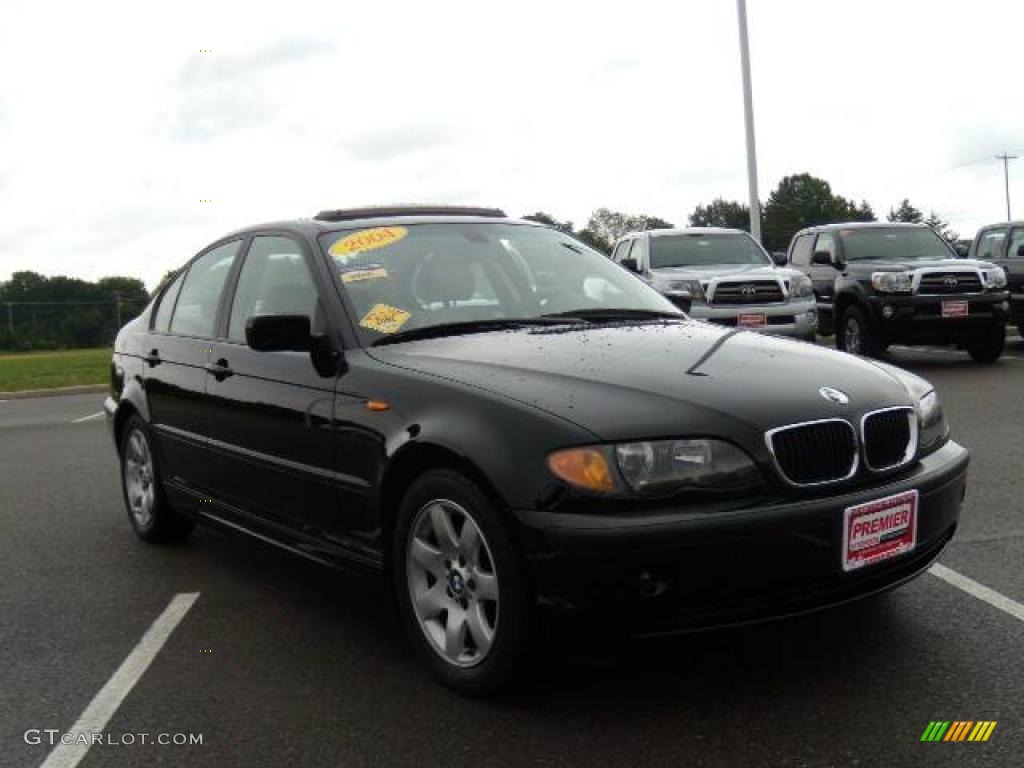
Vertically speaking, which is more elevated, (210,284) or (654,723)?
(210,284)

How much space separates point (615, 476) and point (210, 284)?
112 inches

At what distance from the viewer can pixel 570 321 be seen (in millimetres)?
4188

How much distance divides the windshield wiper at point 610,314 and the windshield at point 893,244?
10124mm

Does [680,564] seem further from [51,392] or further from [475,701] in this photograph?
[51,392]

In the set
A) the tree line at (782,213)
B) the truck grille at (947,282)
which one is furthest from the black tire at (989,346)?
the tree line at (782,213)

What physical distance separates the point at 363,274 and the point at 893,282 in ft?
32.7

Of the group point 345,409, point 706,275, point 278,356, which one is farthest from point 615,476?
point 706,275

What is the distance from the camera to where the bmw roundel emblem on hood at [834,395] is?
3275mm

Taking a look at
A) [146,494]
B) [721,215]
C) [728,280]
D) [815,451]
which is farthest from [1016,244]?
[721,215]

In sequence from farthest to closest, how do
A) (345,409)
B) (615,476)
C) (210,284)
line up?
(210,284) → (345,409) → (615,476)

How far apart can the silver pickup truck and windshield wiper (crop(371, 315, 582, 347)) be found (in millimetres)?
7756

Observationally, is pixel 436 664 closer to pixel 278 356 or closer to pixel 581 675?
pixel 581 675

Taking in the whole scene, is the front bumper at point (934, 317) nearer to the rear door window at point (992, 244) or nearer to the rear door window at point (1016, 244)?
the rear door window at point (1016, 244)

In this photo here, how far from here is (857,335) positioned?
43.8ft
